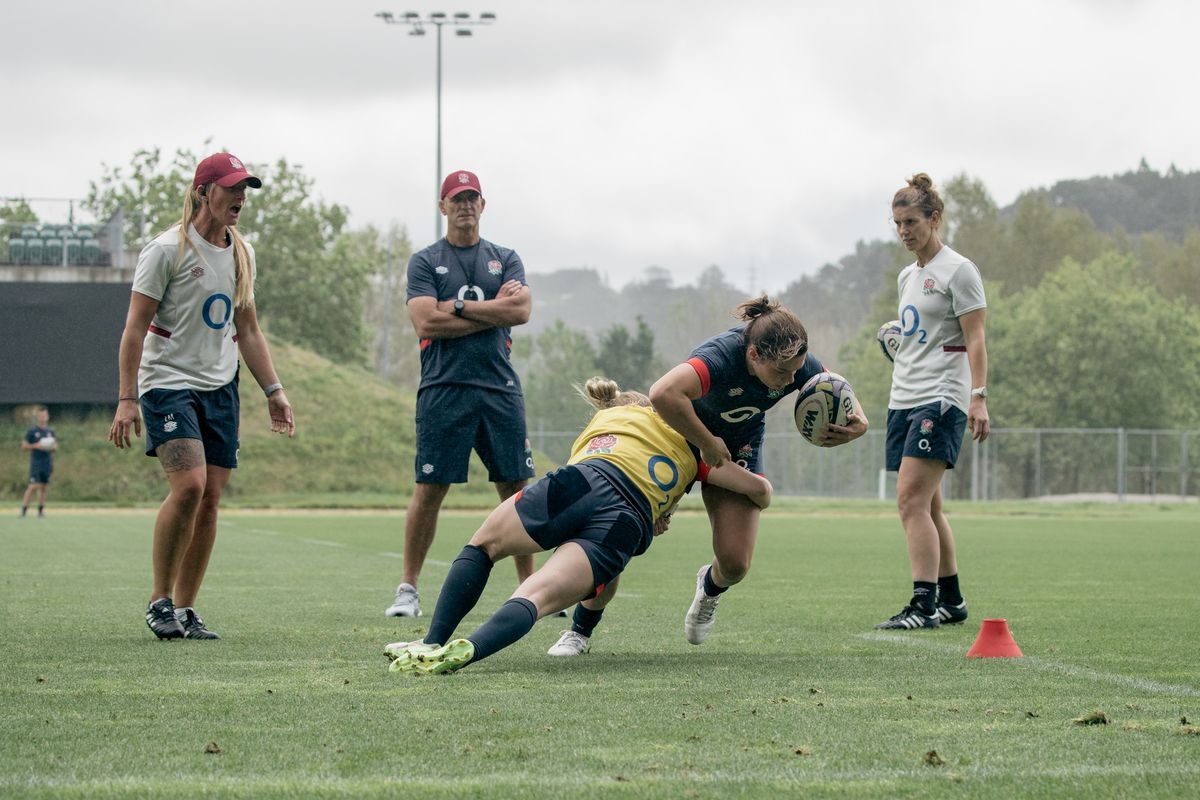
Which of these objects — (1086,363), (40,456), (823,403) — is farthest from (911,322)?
(1086,363)

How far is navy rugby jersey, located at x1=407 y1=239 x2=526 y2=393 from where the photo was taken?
7904mm

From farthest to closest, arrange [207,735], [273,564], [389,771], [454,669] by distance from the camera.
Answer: [273,564], [454,669], [207,735], [389,771]

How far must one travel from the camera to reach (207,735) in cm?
388

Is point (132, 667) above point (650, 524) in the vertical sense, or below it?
below

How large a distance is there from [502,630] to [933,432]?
309 cm

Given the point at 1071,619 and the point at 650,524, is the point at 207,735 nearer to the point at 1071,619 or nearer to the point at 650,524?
the point at 650,524

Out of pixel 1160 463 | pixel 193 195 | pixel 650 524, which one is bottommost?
pixel 1160 463

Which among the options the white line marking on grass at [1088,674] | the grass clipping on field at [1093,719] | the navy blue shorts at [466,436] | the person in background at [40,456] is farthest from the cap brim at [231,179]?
the person in background at [40,456]

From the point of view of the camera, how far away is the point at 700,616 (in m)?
6.22

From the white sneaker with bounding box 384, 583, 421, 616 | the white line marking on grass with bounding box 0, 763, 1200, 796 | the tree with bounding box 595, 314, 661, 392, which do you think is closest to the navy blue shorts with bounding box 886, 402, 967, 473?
the white sneaker with bounding box 384, 583, 421, 616

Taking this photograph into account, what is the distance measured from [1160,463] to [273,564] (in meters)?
45.2

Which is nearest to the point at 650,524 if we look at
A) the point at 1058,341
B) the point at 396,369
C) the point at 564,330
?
the point at 1058,341

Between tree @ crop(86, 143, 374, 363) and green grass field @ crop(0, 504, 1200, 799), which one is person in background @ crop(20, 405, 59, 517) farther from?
tree @ crop(86, 143, 374, 363)

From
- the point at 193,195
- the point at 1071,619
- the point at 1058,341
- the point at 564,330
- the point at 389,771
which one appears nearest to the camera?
the point at 389,771
